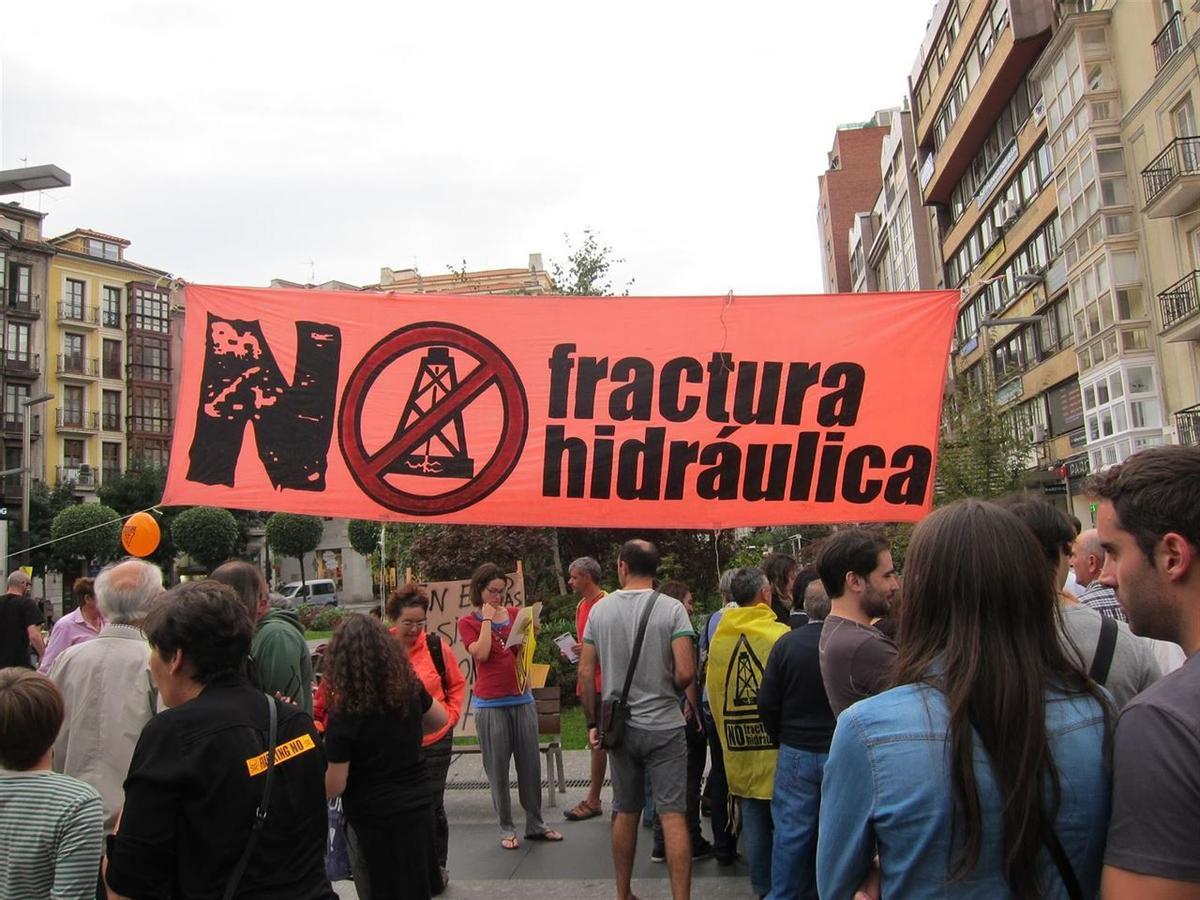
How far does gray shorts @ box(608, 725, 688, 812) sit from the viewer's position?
5133mm

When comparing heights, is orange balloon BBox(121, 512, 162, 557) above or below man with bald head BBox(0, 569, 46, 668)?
above

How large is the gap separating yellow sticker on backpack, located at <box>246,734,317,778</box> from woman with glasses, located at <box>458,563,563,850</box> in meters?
3.94

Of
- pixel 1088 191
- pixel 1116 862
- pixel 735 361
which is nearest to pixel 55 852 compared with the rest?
pixel 1116 862

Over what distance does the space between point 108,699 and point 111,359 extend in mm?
69022

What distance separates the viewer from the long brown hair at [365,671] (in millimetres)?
3930

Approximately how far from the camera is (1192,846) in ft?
4.77

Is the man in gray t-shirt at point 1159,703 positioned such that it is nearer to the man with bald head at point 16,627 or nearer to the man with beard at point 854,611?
the man with beard at point 854,611

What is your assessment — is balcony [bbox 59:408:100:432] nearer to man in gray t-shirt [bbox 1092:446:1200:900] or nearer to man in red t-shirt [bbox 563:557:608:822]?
man in red t-shirt [bbox 563:557:608:822]

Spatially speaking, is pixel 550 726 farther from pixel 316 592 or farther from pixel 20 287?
pixel 20 287

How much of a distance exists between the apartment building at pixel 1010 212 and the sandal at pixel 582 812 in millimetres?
24026

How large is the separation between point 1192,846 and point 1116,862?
0.41 feet

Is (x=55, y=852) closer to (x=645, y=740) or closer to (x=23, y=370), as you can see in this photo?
(x=645, y=740)

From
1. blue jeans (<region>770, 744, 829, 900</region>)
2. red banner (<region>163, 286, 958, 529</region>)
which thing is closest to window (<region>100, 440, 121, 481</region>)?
red banner (<region>163, 286, 958, 529</region>)

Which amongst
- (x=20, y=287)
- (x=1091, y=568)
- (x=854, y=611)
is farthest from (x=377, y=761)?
(x=20, y=287)
